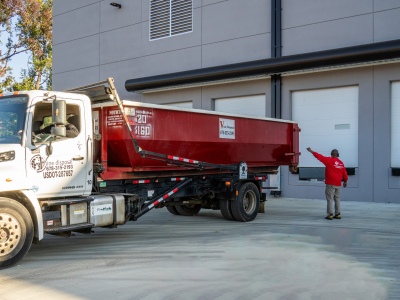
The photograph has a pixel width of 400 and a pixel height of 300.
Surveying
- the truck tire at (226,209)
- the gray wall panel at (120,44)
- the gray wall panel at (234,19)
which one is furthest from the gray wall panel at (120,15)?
the truck tire at (226,209)

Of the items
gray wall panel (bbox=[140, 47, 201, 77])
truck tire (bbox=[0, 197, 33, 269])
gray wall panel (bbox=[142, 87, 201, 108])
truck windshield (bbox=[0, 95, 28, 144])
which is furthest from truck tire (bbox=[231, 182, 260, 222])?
gray wall panel (bbox=[140, 47, 201, 77])

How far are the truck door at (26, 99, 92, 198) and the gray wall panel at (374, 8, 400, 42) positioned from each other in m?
11.7

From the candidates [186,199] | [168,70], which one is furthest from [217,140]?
[168,70]

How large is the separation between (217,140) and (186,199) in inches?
65.0

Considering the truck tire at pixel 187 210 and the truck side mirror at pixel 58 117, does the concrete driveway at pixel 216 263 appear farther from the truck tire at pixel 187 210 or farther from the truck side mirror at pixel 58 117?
the truck side mirror at pixel 58 117

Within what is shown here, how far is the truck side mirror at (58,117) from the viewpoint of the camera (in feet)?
23.8

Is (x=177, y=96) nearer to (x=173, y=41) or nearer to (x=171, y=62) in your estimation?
(x=171, y=62)

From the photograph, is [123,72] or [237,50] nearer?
[237,50]

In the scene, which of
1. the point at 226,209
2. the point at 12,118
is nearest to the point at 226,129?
the point at 226,209

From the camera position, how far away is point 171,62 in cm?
2200

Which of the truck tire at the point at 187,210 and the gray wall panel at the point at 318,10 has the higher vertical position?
the gray wall panel at the point at 318,10

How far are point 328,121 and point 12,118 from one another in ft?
42.0

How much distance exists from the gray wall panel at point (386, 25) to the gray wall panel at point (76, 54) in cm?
1476

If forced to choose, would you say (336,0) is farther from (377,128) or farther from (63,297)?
(63,297)
